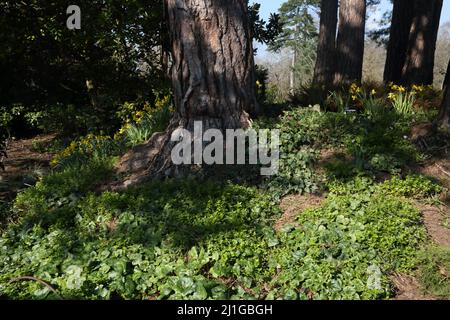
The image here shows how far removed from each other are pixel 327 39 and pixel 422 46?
327cm

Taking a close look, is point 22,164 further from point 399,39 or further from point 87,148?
point 399,39

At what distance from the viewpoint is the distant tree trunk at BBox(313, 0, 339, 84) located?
11266mm

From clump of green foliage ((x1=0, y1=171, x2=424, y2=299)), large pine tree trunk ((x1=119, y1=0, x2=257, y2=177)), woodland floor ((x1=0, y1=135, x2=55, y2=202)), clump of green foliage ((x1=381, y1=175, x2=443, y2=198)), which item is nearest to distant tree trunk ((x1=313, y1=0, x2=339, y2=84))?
large pine tree trunk ((x1=119, y1=0, x2=257, y2=177))

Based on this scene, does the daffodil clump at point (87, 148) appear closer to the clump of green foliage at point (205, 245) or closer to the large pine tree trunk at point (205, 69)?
the large pine tree trunk at point (205, 69)

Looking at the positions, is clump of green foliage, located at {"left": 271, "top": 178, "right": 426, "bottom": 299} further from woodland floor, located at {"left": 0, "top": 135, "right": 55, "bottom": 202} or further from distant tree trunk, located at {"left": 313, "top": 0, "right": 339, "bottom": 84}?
distant tree trunk, located at {"left": 313, "top": 0, "right": 339, "bottom": 84}

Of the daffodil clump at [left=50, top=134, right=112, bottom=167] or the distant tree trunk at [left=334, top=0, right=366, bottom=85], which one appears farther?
the distant tree trunk at [left=334, top=0, right=366, bottom=85]

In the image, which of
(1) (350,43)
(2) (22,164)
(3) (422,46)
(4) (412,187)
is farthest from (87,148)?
(3) (422,46)

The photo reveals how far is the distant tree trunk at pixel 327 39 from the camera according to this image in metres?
11.3

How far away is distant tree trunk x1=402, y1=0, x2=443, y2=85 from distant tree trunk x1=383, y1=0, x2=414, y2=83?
907mm

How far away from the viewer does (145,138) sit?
5.71 meters

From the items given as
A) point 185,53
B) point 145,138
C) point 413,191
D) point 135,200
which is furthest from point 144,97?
point 413,191

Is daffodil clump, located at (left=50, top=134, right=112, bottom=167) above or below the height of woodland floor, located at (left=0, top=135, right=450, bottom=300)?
above

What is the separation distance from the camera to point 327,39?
11.6m

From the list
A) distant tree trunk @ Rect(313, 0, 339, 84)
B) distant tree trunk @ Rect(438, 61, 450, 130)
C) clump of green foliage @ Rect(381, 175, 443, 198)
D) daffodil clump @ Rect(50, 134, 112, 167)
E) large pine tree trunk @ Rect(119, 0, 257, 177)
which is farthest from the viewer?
distant tree trunk @ Rect(313, 0, 339, 84)
